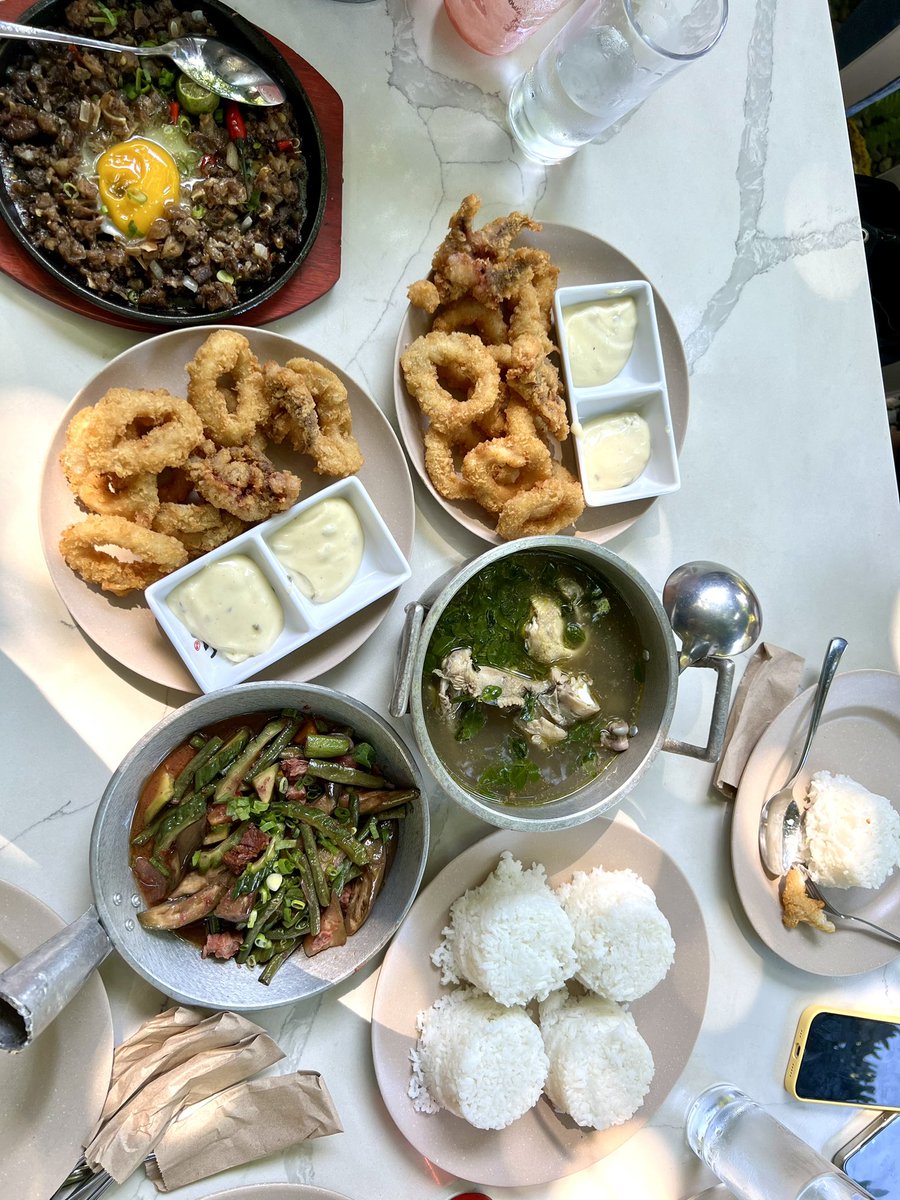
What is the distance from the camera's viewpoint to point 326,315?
2.04 meters

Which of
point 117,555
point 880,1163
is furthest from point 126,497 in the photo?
point 880,1163

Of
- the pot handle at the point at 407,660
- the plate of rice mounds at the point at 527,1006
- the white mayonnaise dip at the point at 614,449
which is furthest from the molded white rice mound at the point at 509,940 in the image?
the white mayonnaise dip at the point at 614,449

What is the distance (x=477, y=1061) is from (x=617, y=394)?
1.50 metres

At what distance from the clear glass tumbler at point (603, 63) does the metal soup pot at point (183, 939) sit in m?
1.44

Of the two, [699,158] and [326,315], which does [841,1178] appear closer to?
[326,315]

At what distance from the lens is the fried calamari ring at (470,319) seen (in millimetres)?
1983

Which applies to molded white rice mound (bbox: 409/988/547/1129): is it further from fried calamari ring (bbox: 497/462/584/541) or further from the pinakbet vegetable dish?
fried calamari ring (bbox: 497/462/584/541)

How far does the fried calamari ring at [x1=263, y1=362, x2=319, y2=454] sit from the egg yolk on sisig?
16.5 inches

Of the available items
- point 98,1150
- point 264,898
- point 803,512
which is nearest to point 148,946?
point 264,898

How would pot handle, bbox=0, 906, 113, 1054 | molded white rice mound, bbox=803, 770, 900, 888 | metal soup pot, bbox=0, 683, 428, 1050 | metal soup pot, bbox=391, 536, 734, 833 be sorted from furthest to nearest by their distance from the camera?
1. molded white rice mound, bbox=803, 770, 900, 888
2. metal soup pot, bbox=391, 536, 734, 833
3. metal soup pot, bbox=0, 683, 428, 1050
4. pot handle, bbox=0, 906, 113, 1054

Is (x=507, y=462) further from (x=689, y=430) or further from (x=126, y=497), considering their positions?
(x=126, y=497)

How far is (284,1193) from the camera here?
6.04ft

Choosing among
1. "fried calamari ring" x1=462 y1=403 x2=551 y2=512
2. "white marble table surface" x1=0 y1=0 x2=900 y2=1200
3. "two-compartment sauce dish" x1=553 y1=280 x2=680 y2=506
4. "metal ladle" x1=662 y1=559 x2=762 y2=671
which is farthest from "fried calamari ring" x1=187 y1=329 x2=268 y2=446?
"metal ladle" x1=662 y1=559 x2=762 y2=671

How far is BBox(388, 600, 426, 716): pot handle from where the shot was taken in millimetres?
A: 1701
